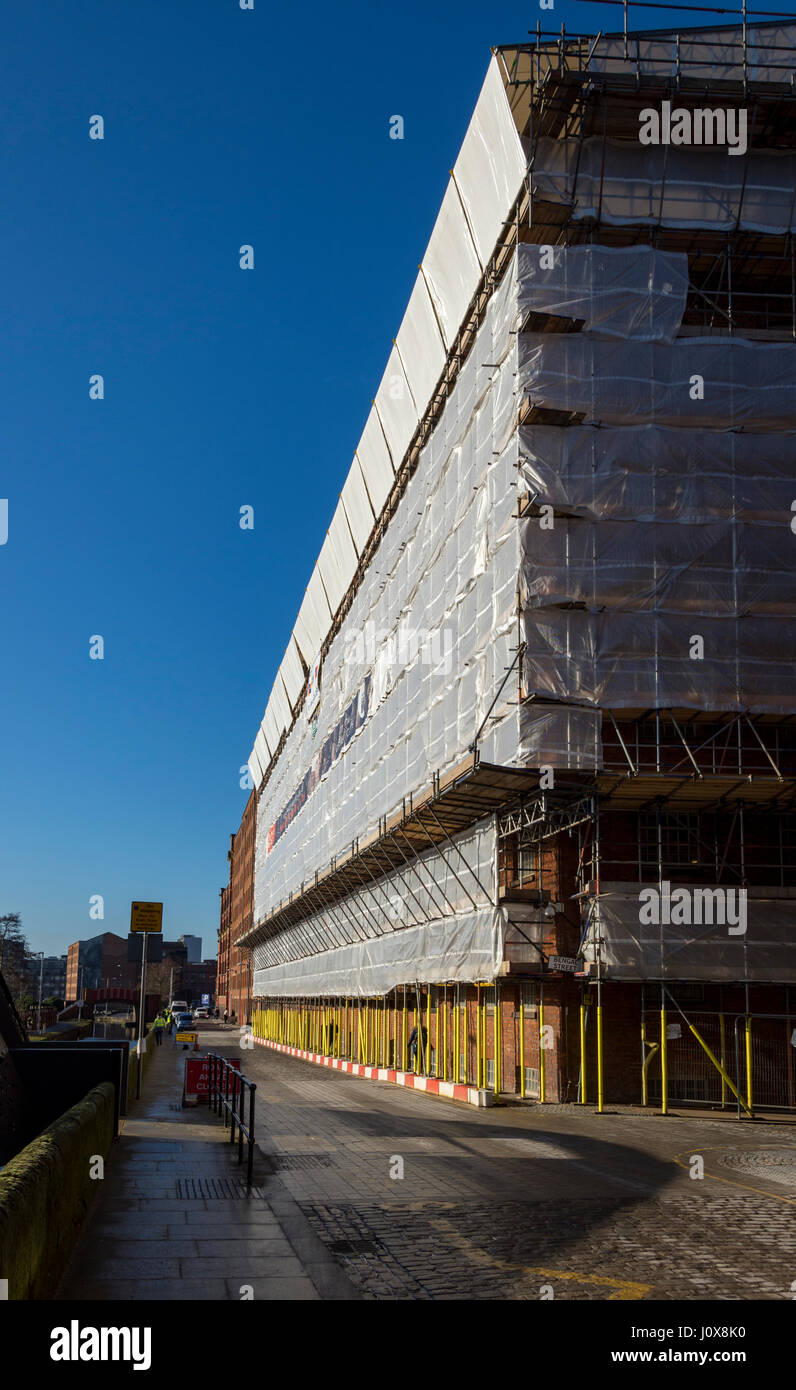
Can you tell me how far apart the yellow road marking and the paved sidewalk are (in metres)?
1.07

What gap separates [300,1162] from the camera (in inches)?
559

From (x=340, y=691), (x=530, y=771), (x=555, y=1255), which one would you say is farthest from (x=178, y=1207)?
(x=340, y=691)

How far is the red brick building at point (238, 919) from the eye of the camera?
340 feet

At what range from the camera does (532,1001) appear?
2384 cm

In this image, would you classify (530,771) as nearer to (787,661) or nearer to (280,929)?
(787,661)

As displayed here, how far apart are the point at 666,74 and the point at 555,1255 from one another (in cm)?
2433

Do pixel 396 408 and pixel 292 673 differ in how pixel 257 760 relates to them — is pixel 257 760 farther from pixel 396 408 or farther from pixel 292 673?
pixel 396 408

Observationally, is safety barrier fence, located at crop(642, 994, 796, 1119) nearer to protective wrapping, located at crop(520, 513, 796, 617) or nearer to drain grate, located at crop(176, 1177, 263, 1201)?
protective wrapping, located at crop(520, 513, 796, 617)

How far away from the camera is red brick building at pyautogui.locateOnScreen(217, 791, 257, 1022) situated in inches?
4085

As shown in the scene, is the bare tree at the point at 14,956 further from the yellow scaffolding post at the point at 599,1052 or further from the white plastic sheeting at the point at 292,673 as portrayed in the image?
the yellow scaffolding post at the point at 599,1052

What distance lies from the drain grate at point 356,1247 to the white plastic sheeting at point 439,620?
13.8m

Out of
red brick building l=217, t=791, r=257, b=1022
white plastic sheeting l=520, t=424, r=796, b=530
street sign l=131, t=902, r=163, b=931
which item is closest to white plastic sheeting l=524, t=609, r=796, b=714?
white plastic sheeting l=520, t=424, r=796, b=530

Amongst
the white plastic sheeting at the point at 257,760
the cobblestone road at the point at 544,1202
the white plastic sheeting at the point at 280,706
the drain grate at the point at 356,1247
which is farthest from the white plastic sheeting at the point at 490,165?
the white plastic sheeting at the point at 257,760

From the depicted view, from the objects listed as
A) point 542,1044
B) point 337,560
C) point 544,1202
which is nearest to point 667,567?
point 542,1044
